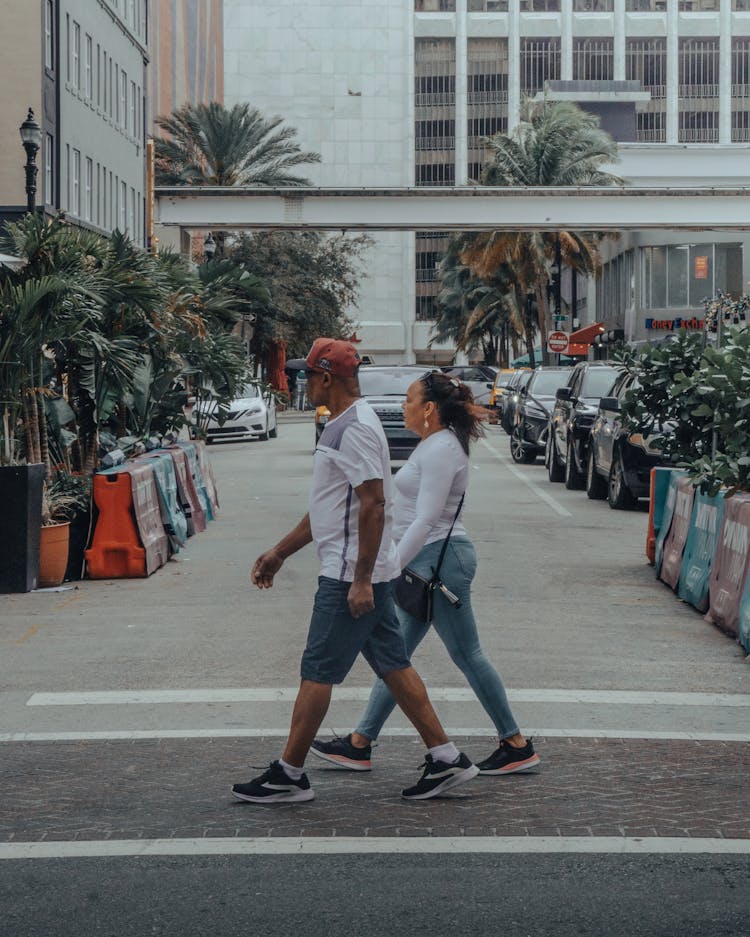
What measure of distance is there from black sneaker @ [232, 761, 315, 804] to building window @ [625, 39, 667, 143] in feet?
404

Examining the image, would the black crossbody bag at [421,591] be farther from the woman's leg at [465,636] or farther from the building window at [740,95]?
the building window at [740,95]

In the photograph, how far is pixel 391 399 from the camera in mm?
26344

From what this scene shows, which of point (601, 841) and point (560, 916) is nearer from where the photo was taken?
point (560, 916)

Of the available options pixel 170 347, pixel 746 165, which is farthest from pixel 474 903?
pixel 746 165

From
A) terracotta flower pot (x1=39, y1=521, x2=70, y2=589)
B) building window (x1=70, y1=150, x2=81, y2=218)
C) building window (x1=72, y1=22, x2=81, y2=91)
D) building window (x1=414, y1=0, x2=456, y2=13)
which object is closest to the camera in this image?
terracotta flower pot (x1=39, y1=521, x2=70, y2=589)

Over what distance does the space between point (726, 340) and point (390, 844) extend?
868 cm

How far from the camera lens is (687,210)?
4538 centimetres

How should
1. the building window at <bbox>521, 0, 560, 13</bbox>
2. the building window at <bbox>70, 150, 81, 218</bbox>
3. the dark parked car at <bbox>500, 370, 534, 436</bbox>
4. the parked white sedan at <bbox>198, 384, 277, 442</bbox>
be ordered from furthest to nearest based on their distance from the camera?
the building window at <bbox>521, 0, 560, 13</bbox> → the building window at <bbox>70, 150, 81, 218</bbox> → the dark parked car at <bbox>500, 370, 534, 436</bbox> → the parked white sedan at <bbox>198, 384, 277, 442</bbox>

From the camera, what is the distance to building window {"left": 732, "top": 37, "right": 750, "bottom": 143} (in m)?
123

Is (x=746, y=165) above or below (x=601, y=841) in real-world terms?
above

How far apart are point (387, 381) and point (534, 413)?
4242mm

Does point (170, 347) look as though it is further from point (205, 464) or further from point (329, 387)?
point (329, 387)

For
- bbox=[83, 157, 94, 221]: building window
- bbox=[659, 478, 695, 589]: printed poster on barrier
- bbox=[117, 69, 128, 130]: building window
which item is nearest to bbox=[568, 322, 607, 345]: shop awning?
bbox=[117, 69, 128, 130]: building window

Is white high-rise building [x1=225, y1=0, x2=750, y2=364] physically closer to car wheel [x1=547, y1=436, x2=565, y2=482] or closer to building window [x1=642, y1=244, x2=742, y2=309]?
building window [x1=642, y1=244, x2=742, y2=309]
